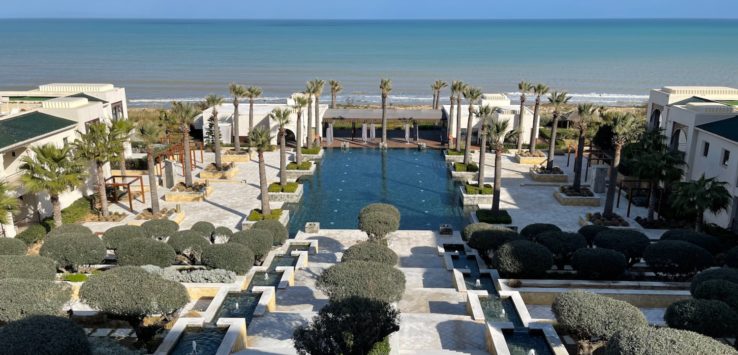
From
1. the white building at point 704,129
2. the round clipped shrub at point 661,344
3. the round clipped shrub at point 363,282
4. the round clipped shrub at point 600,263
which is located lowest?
the round clipped shrub at point 600,263

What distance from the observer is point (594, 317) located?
15414 millimetres

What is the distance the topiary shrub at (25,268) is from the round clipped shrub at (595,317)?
690 inches

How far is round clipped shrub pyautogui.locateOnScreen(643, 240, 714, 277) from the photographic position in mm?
21969

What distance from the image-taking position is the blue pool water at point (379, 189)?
34219 mm

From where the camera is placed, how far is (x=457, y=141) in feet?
164

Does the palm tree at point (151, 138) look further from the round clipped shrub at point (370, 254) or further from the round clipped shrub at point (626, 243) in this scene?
the round clipped shrub at point (626, 243)

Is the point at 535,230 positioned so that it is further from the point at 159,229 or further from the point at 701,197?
the point at 159,229

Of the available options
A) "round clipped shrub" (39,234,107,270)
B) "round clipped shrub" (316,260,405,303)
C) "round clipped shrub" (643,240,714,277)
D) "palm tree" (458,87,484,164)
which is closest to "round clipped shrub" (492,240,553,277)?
"round clipped shrub" (643,240,714,277)

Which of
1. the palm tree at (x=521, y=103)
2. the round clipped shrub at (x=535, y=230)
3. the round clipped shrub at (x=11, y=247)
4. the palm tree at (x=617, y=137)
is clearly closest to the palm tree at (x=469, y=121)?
the palm tree at (x=521, y=103)

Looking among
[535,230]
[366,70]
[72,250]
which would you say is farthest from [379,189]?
[366,70]

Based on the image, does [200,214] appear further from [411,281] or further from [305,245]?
[411,281]

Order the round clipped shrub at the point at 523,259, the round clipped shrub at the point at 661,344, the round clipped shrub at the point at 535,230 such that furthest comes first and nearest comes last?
1. the round clipped shrub at the point at 535,230
2. the round clipped shrub at the point at 523,259
3. the round clipped shrub at the point at 661,344

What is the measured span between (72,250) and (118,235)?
2366 mm

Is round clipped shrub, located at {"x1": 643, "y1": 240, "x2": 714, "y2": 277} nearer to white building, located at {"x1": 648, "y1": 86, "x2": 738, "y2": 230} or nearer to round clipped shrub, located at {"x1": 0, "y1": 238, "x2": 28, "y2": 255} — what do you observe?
white building, located at {"x1": 648, "y1": 86, "x2": 738, "y2": 230}
